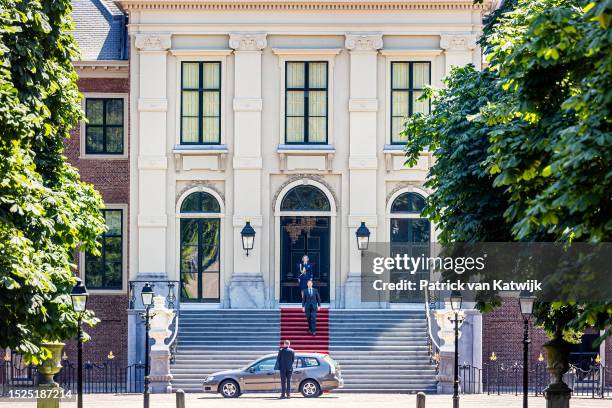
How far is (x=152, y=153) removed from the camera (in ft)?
146

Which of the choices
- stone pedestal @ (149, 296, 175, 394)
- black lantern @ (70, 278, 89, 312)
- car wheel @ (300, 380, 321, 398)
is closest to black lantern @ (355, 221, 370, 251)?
stone pedestal @ (149, 296, 175, 394)

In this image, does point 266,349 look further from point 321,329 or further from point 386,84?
point 386,84

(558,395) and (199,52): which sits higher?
(199,52)

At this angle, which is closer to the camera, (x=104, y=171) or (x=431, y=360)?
(x=431, y=360)

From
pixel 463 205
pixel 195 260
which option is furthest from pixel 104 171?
pixel 463 205

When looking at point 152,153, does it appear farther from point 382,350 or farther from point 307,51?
point 382,350

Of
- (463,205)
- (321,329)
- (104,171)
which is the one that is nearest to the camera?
(463,205)

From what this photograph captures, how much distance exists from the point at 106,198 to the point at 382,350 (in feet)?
31.1

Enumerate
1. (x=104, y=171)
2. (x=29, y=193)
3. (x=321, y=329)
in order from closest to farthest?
(x=29, y=193), (x=321, y=329), (x=104, y=171)

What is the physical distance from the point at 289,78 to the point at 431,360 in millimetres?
9005

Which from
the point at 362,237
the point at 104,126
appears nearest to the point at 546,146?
the point at 362,237

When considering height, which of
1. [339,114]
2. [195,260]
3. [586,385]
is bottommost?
[586,385]

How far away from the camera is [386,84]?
146 ft

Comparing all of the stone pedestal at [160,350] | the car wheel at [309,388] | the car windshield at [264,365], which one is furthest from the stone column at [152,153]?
the car wheel at [309,388]
